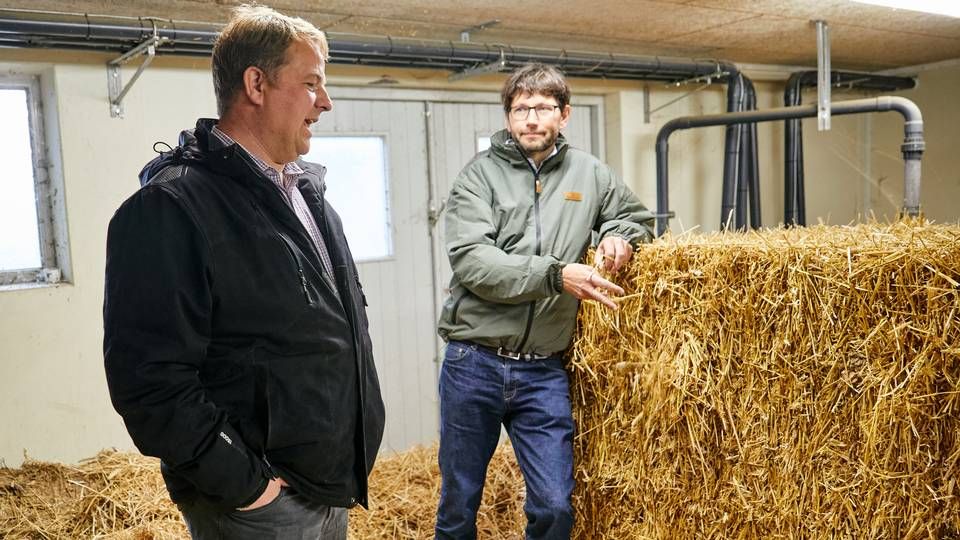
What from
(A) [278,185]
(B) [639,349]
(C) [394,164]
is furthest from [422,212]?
(A) [278,185]

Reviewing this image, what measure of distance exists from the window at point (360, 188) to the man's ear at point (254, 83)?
2.46m

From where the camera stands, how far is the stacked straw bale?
5.84 feet

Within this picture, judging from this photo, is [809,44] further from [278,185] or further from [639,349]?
[278,185]

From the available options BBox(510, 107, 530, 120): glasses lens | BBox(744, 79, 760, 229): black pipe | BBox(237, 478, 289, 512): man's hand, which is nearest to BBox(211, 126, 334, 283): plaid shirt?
BBox(237, 478, 289, 512): man's hand

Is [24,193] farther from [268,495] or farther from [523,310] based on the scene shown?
[268,495]

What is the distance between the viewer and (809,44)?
14.5 ft

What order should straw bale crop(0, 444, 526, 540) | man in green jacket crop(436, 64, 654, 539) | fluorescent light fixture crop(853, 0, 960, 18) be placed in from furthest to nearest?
fluorescent light fixture crop(853, 0, 960, 18)
straw bale crop(0, 444, 526, 540)
man in green jacket crop(436, 64, 654, 539)

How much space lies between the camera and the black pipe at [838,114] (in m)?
3.94

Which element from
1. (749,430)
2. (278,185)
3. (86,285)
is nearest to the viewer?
(278,185)

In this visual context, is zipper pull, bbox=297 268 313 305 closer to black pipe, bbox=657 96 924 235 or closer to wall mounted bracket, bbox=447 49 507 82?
wall mounted bracket, bbox=447 49 507 82

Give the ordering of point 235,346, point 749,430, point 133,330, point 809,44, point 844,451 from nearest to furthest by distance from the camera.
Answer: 1. point 133,330
2. point 235,346
3. point 844,451
4. point 749,430
5. point 809,44

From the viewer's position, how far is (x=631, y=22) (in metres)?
3.67

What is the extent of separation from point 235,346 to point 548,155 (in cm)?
129

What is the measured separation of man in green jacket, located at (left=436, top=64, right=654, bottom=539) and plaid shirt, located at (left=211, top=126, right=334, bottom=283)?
0.69 meters
